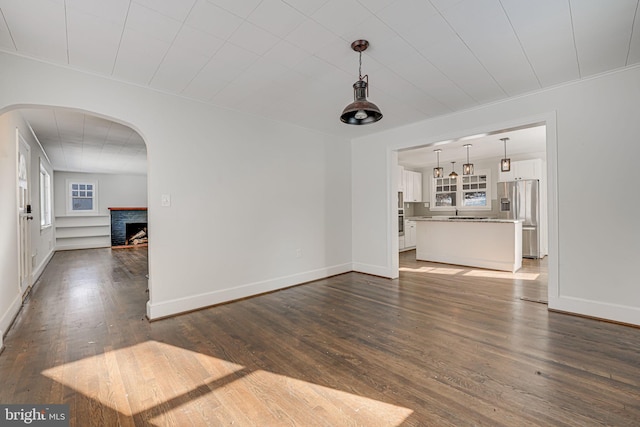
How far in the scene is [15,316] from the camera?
3.13 metres

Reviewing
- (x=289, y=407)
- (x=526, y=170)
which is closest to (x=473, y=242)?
(x=526, y=170)

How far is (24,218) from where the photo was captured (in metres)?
3.95

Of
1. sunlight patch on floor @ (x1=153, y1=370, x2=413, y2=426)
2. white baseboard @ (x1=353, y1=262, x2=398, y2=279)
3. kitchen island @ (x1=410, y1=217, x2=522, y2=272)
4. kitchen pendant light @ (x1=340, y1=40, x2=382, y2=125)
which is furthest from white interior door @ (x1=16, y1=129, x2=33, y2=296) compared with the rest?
kitchen island @ (x1=410, y1=217, x2=522, y2=272)

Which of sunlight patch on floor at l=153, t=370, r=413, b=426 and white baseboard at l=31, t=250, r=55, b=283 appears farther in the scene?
white baseboard at l=31, t=250, r=55, b=283

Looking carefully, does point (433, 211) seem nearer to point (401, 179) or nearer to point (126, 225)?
point (401, 179)

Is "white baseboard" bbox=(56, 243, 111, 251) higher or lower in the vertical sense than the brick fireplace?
lower

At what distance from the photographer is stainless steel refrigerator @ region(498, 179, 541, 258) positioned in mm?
6559

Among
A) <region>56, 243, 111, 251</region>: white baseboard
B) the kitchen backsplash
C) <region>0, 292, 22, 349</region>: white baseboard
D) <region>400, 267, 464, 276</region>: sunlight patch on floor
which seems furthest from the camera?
<region>56, 243, 111, 251</region>: white baseboard

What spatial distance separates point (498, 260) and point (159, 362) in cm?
555

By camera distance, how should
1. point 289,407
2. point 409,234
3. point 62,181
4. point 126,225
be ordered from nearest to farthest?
point 289,407 < point 409,234 < point 62,181 < point 126,225

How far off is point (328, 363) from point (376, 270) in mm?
2959

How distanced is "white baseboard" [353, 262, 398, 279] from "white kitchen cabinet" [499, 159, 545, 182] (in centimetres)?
437

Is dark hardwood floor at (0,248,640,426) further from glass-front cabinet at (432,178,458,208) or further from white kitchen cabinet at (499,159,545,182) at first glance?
glass-front cabinet at (432,178,458,208)

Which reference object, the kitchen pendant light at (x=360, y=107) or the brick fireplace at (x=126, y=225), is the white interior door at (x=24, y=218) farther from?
the brick fireplace at (x=126, y=225)
